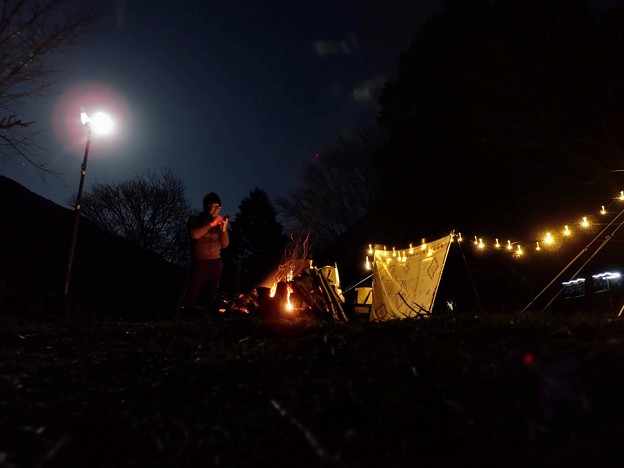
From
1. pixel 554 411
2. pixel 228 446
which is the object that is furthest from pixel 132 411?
pixel 554 411

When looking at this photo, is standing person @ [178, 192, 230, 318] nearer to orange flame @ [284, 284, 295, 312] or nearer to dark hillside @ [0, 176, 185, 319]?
orange flame @ [284, 284, 295, 312]

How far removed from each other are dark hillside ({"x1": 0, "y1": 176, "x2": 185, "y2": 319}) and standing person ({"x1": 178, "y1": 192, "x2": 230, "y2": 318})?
553cm

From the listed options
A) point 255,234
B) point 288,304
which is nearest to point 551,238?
point 288,304

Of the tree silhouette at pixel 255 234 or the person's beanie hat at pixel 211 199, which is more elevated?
the tree silhouette at pixel 255 234

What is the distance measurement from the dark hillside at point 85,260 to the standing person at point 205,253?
553 centimetres

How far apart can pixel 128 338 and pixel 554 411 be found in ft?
11.6

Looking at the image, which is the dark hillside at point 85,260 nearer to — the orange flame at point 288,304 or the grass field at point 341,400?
the orange flame at point 288,304

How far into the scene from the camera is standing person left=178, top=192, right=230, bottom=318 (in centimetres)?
561

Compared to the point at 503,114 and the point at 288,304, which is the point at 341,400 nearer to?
the point at 288,304

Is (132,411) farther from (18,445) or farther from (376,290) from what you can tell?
(376,290)

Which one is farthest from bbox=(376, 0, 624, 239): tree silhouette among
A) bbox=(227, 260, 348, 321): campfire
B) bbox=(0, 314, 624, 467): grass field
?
bbox=(0, 314, 624, 467): grass field

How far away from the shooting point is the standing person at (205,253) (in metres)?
5.61

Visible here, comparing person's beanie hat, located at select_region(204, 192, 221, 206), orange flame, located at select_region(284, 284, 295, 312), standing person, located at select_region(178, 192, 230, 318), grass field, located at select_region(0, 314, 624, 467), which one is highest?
person's beanie hat, located at select_region(204, 192, 221, 206)

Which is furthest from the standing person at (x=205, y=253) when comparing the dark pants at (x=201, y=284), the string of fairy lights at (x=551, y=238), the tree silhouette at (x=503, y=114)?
the tree silhouette at (x=503, y=114)
